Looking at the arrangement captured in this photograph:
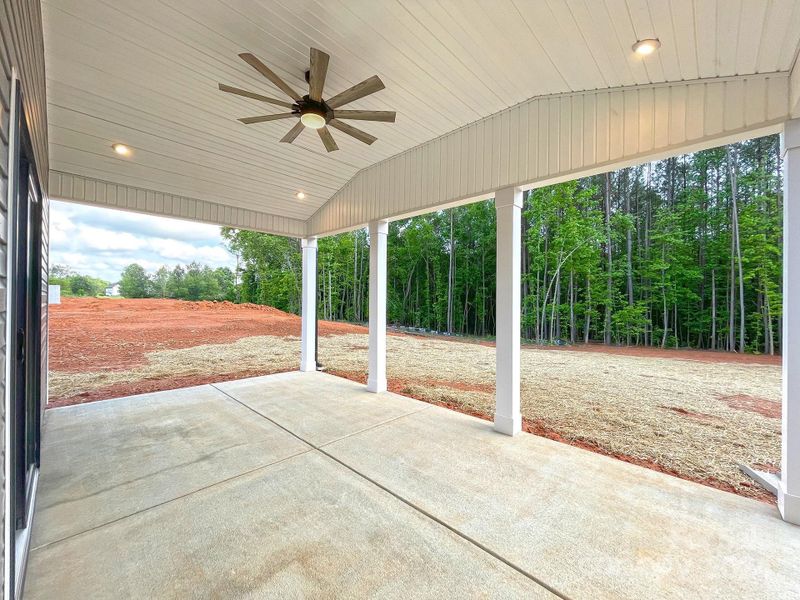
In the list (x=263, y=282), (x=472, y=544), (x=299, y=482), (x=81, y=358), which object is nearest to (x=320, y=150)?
(x=299, y=482)

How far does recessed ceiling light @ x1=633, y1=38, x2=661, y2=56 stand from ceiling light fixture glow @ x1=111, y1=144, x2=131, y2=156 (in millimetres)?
4756

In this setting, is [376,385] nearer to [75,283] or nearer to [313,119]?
[313,119]

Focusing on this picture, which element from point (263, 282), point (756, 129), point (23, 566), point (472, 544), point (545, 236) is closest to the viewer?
point (23, 566)

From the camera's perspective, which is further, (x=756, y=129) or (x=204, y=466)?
(x=204, y=466)

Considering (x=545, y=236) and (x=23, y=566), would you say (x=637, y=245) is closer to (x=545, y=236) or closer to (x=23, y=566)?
(x=545, y=236)

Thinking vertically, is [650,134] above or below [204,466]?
above

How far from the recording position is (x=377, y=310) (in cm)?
476

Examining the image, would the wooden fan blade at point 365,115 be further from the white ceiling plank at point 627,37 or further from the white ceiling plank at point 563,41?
the white ceiling plank at point 627,37

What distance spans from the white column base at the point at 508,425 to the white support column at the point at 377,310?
189 centimetres

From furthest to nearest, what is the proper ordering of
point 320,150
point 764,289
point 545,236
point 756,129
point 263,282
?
point 263,282
point 545,236
point 764,289
point 320,150
point 756,129

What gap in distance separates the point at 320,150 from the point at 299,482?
362cm

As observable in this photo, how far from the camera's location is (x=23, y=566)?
5.18 ft

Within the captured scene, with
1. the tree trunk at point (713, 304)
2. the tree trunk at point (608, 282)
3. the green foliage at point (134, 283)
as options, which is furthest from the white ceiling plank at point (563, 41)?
the green foliage at point (134, 283)

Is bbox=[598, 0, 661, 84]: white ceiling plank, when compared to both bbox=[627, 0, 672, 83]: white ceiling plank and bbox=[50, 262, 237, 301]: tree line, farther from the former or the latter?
bbox=[50, 262, 237, 301]: tree line
